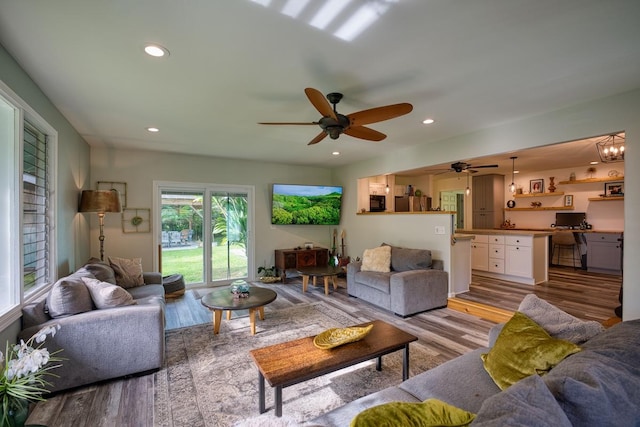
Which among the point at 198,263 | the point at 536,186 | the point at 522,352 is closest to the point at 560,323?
the point at 522,352

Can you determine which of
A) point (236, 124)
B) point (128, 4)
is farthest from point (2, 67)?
point (236, 124)

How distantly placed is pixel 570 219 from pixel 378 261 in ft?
18.8

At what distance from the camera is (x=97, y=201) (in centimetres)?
384


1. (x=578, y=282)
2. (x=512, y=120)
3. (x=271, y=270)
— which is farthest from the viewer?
(x=271, y=270)

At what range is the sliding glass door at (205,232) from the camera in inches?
209

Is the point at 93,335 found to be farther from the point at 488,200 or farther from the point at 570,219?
the point at 570,219

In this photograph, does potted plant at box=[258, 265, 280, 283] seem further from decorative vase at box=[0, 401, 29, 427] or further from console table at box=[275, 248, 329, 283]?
decorative vase at box=[0, 401, 29, 427]

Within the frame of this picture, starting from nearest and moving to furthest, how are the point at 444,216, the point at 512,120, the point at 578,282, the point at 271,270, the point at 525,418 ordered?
1. the point at 525,418
2. the point at 512,120
3. the point at 444,216
4. the point at 578,282
5. the point at 271,270

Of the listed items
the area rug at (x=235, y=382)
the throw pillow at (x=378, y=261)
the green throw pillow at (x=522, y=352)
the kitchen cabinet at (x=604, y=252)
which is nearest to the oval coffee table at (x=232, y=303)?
the area rug at (x=235, y=382)

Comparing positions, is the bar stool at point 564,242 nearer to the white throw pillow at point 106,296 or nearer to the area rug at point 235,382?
the area rug at point 235,382

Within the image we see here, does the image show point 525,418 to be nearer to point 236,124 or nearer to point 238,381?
point 238,381

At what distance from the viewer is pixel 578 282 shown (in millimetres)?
5387

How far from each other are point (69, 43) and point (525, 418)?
119 inches

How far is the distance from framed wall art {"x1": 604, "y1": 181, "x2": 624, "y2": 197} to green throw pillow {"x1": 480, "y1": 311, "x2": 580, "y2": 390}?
710 cm
